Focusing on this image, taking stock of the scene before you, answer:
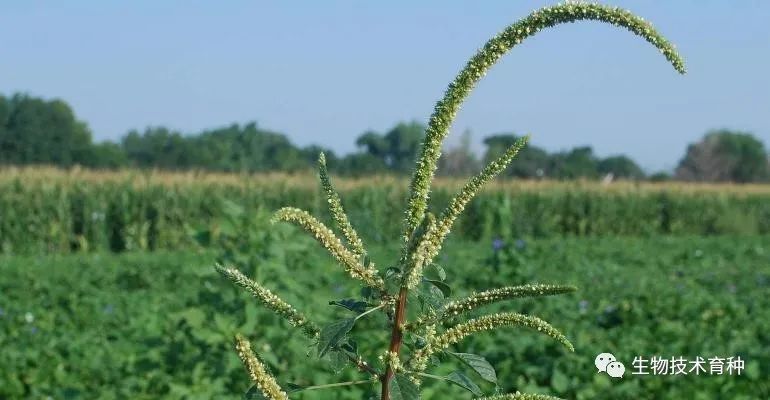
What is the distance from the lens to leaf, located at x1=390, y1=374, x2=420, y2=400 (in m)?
1.38

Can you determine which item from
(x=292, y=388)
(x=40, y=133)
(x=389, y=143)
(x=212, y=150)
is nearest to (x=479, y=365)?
(x=292, y=388)

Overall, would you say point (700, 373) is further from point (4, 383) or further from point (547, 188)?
point (547, 188)

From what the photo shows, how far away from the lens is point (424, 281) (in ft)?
5.09

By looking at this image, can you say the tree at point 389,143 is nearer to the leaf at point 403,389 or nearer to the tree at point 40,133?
the tree at point 40,133

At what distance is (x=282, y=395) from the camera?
132 centimetres

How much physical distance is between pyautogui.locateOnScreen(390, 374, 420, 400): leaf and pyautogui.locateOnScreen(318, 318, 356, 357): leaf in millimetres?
96

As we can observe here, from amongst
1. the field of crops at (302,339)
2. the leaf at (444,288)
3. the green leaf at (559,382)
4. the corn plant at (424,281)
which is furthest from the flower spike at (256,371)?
the green leaf at (559,382)

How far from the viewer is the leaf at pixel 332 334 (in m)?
1.43

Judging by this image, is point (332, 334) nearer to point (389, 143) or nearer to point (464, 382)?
point (464, 382)

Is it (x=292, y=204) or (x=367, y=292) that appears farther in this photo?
(x=292, y=204)

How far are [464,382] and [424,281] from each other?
0.16 m

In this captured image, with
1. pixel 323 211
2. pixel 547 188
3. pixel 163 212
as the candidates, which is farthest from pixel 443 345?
pixel 547 188

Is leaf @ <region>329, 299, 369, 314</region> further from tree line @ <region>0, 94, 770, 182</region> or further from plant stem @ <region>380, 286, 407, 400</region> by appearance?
tree line @ <region>0, 94, 770, 182</region>

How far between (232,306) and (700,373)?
9.12ft
